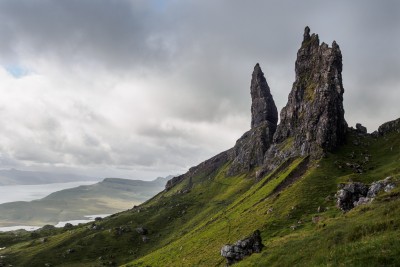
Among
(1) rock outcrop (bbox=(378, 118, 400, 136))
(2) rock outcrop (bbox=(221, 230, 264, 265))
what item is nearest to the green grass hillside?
(2) rock outcrop (bbox=(221, 230, 264, 265))

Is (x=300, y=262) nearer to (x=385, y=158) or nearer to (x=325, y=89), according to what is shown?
(x=385, y=158)

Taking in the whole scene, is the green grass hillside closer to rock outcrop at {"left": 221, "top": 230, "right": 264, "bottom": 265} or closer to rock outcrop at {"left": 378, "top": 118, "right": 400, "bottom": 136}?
rock outcrop at {"left": 221, "top": 230, "right": 264, "bottom": 265}

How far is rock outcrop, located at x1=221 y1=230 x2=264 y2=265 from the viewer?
64062 mm

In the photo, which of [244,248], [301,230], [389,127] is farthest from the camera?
[389,127]

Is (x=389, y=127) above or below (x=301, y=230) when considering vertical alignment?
above

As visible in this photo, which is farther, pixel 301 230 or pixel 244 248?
pixel 301 230

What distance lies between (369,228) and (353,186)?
47806 millimetres

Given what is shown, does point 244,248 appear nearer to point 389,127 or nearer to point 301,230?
point 301,230

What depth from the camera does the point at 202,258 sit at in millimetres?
100500

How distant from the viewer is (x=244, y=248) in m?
64.8

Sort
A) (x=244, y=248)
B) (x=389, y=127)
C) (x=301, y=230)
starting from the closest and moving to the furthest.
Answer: (x=244, y=248)
(x=301, y=230)
(x=389, y=127)

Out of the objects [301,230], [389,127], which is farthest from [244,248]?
[389,127]

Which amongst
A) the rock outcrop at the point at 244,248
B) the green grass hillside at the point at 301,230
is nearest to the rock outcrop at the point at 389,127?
the green grass hillside at the point at 301,230

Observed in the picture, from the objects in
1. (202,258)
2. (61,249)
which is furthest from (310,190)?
(61,249)
